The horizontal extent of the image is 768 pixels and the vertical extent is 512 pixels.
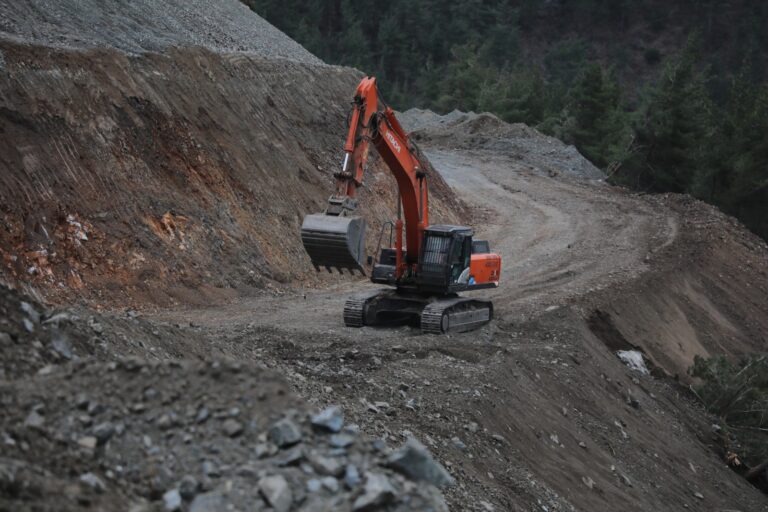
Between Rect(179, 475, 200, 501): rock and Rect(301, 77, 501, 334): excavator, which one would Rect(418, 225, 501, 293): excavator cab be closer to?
Rect(301, 77, 501, 334): excavator

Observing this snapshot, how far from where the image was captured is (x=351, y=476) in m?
6.55

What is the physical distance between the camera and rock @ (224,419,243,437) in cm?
681

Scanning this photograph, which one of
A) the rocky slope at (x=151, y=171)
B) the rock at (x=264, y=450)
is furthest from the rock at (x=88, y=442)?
the rocky slope at (x=151, y=171)

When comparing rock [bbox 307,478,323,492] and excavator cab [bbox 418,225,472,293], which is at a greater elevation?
rock [bbox 307,478,323,492]

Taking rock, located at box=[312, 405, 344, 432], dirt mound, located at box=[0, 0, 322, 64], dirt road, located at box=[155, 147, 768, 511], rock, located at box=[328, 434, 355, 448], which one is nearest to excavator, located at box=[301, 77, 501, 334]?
dirt road, located at box=[155, 147, 768, 511]

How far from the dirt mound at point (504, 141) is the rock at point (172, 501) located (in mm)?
36671

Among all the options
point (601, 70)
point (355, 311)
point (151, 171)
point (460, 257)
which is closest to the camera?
point (355, 311)

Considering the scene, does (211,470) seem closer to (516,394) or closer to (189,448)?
(189,448)

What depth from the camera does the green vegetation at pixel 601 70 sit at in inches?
1542

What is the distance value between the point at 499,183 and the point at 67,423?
32.5 metres

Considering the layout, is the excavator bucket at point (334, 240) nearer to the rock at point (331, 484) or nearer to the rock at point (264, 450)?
the rock at point (264, 450)

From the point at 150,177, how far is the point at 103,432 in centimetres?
1372

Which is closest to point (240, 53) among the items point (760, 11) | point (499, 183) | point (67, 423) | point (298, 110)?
point (298, 110)

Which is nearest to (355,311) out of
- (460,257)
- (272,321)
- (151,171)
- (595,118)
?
(272,321)
